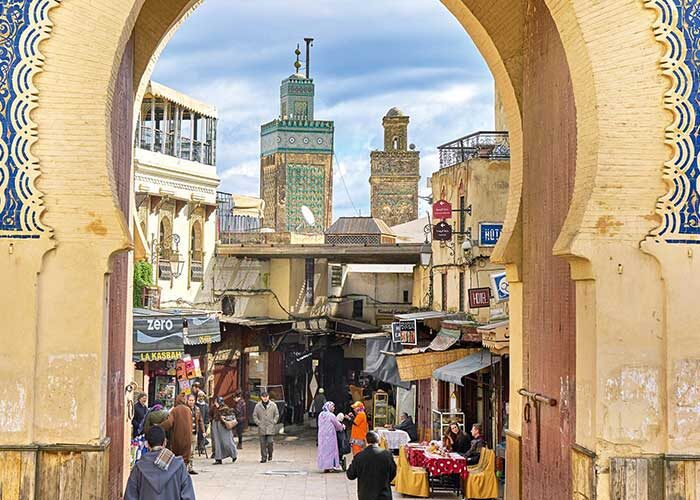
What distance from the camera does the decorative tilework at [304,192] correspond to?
4456 cm

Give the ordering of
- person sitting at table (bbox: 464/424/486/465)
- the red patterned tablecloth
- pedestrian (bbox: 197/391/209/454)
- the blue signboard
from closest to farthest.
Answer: the red patterned tablecloth, person sitting at table (bbox: 464/424/486/465), the blue signboard, pedestrian (bbox: 197/391/209/454)

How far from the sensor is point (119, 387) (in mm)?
9039

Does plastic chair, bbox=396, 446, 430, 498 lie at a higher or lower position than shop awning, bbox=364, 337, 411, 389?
lower

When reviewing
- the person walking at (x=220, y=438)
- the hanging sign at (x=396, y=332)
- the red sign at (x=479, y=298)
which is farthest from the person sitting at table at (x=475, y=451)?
the hanging sign at (x=396, y=332)

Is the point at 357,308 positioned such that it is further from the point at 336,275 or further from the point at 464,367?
the point at 464,367

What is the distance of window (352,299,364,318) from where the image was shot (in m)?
29.5

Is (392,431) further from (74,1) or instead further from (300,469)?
(74,1)

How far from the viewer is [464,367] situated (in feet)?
48.8

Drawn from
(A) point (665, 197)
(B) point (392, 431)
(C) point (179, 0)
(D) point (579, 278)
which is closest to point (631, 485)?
(D) point (579, 278)

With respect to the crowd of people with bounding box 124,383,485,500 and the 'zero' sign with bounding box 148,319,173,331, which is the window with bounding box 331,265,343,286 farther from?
the 'zero' sign with bounding box 148,319,173,331

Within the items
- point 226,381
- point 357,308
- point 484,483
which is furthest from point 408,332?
point 357,308

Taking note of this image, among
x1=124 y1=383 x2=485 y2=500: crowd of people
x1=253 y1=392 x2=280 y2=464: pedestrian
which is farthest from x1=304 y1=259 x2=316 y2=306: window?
x1=253 y1=392 x2=280 y2=464: pedestrian

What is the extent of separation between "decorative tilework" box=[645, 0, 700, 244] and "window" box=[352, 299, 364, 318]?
2266cm

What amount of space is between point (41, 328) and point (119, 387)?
7.12 feet
